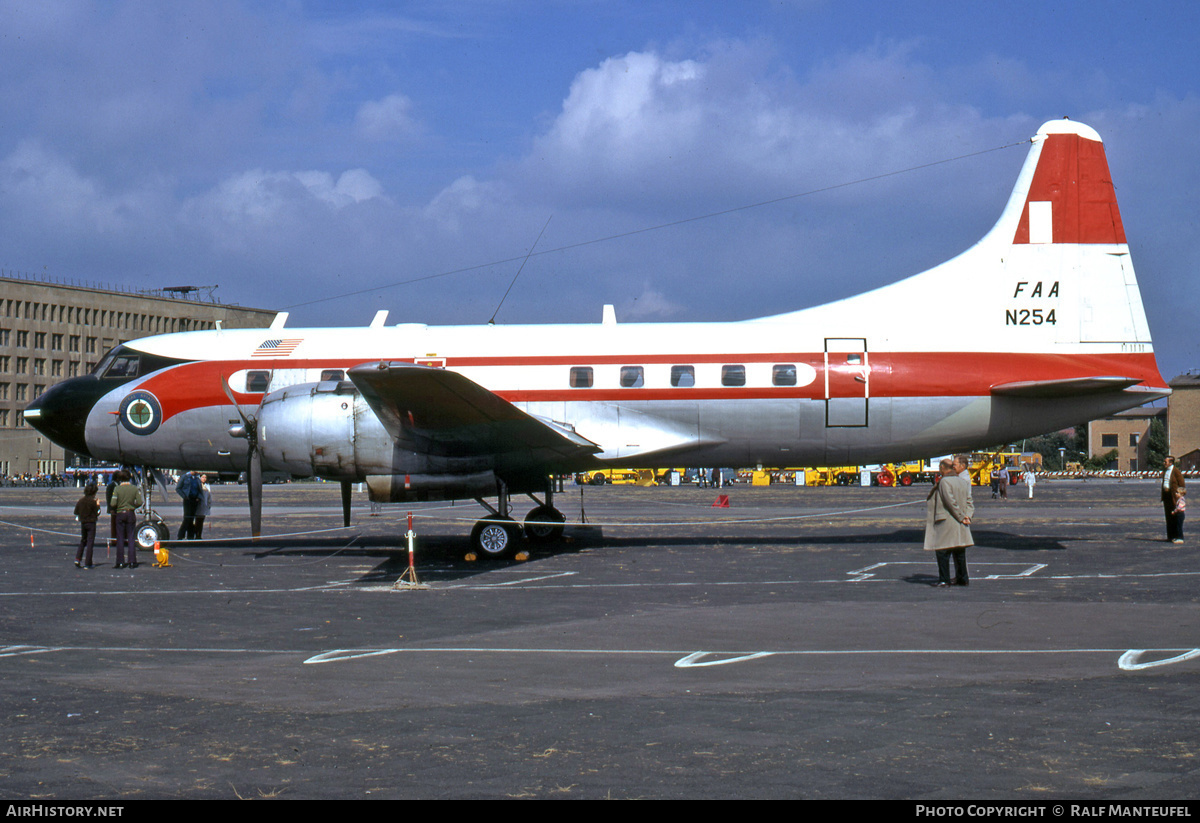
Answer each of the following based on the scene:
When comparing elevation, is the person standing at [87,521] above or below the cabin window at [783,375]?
below

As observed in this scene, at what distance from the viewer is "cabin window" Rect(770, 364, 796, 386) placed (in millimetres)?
20703

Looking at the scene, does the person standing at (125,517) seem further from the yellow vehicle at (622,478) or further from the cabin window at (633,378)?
the yellow vehicle at (622,478)

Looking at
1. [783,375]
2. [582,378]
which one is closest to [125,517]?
[582,378]

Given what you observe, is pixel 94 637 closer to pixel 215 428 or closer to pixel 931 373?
pixel 215 428

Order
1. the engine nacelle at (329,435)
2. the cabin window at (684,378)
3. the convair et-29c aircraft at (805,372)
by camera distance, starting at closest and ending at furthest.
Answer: the engine nacelle at (329,435) < the convair et-29c aircraft at (805,372) < the cabin window at (684,378)

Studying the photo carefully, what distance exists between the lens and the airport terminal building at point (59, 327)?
12088 centimetres

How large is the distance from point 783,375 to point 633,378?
3060 mm

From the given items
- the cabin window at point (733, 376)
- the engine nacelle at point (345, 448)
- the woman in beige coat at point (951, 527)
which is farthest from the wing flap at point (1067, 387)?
the engine nacelle at point (345, 448)

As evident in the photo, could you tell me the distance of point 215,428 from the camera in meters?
21.9

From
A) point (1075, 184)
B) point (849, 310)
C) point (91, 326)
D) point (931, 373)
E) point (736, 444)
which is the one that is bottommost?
point (736, 444)

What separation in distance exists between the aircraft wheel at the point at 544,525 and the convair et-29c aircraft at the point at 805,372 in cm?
60

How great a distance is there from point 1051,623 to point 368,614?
8.51 metres

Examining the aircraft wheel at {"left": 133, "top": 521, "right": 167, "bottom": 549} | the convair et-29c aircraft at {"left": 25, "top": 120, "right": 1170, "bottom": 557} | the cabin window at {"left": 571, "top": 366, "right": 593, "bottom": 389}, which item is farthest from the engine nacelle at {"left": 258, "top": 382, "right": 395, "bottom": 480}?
the aircraft wheel at {"left": 133, "top": 521, "right": 167, "bottom": 549}
